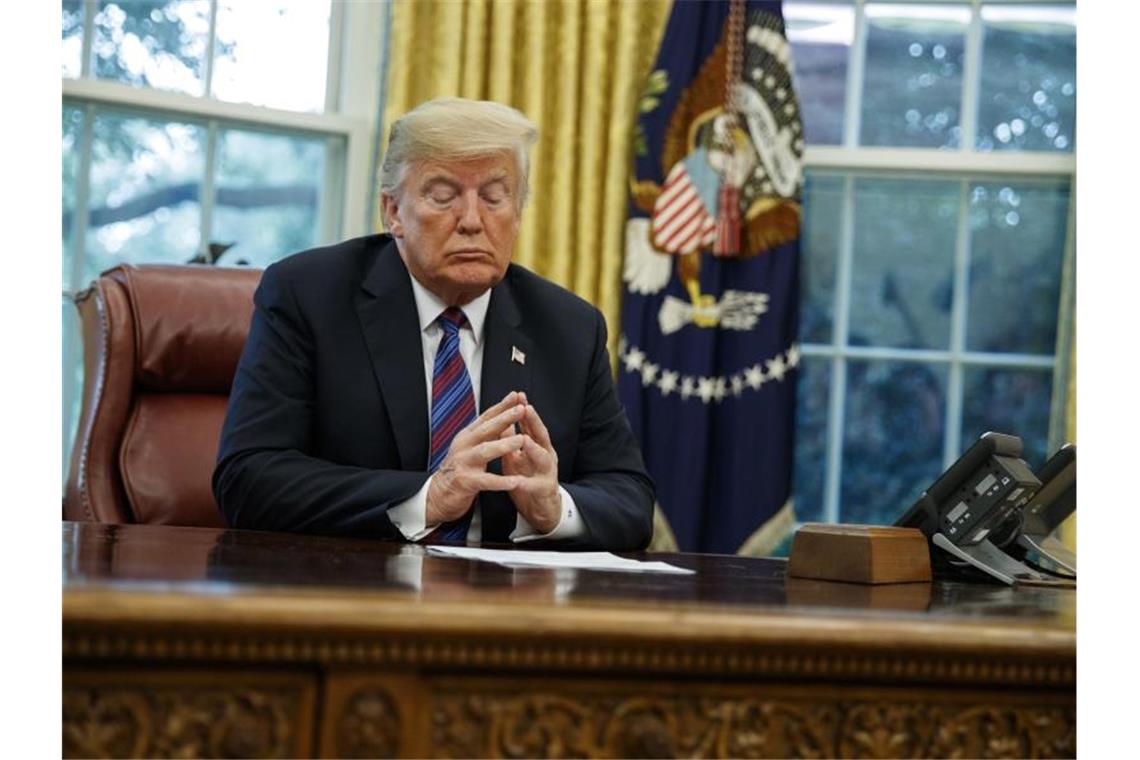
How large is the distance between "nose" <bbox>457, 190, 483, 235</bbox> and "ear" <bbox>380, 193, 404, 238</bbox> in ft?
0.42

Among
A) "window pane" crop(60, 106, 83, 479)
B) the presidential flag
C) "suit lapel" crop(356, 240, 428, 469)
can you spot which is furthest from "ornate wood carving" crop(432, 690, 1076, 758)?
"window pane" crop(60, 106, 83, 479)

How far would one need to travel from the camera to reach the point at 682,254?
387 centimetres

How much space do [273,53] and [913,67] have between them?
1831mm

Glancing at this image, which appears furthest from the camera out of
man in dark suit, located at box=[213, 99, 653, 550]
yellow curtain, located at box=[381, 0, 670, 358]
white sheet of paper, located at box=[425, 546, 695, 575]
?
yellow curtain, located at box=[381, 0, 670, 358]

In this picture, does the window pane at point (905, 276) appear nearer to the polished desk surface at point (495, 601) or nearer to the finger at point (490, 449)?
the finger at point (490, 449)

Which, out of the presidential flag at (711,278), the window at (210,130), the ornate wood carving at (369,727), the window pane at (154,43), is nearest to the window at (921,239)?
the presidential flag at (711,278)

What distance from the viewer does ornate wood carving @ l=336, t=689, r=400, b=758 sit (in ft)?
3.31

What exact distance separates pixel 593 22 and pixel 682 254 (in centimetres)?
67

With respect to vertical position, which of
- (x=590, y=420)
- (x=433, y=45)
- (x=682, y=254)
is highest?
(x=433, y=45)

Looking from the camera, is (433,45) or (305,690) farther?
(433,45)

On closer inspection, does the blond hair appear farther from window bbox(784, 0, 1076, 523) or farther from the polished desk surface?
window bbox(784, 0, 1076, 523)

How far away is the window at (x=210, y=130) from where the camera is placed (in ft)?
12.2
